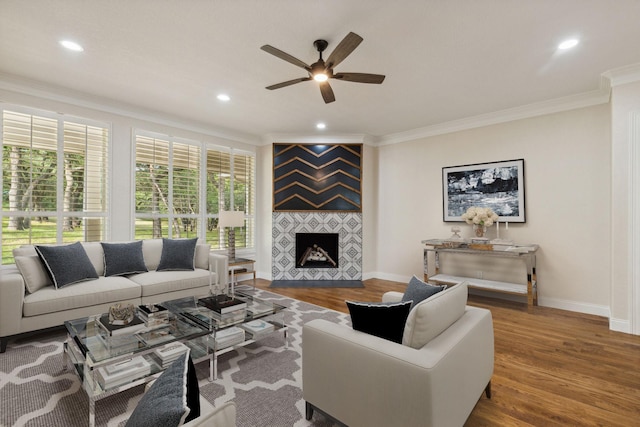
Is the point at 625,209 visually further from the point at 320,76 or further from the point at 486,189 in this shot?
the point at 320,76

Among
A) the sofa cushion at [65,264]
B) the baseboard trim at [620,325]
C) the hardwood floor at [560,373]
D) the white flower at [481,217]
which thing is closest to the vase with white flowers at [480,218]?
the white flower at [481,217]

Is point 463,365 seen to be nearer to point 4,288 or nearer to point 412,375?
point 412,375

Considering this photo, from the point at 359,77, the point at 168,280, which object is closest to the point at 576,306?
the point at 359,77

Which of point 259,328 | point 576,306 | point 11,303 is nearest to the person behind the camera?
point 11,303

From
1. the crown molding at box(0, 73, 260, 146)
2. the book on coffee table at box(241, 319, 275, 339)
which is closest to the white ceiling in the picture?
the crown molding at box(0, 73, 260, 146)

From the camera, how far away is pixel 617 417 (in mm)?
1857

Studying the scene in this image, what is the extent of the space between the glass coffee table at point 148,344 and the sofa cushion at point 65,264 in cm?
95

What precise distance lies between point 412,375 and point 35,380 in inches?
107

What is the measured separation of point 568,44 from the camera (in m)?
2.69

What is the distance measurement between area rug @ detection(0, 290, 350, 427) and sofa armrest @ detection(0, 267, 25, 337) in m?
0.21

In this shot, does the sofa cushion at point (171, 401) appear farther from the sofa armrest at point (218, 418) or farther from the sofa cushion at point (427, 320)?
the sofa cushion at point (427, 320)

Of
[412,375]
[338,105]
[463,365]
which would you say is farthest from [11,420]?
[338,105]

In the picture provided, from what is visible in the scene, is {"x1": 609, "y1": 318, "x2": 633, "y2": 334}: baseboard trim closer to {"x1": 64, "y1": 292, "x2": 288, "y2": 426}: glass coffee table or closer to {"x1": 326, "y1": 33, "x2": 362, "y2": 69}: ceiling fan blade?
{"x1": 64, "y1": 292, "x2": 288, "y2": 426}: glass coffee table

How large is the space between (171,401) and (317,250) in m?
5.14
